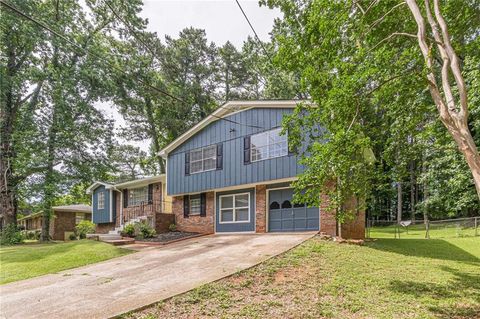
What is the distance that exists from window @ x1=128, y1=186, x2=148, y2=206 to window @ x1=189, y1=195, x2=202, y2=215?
376cm

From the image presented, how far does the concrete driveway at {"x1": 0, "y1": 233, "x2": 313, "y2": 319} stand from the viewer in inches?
218

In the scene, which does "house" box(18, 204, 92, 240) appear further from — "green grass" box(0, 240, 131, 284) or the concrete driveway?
the concrete driveway

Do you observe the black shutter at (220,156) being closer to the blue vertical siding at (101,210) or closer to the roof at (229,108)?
the roof at (229,108)

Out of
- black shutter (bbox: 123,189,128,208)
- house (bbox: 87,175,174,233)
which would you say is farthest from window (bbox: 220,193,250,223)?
black shutter (bbox: 123,189,128,208)

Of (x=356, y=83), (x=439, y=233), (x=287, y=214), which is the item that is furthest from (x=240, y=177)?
(x=439, y=233)

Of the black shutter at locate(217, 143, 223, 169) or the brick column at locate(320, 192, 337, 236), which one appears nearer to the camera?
the brick column at locate(320, 192, 337, 236)

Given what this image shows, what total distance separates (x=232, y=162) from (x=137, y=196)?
8488mm

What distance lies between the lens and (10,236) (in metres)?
19.4

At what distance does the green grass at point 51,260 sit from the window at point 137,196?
6441 mm

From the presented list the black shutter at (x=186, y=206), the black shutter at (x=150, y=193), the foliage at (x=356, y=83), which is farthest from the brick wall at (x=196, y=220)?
the foliage at (x=356, y=83)

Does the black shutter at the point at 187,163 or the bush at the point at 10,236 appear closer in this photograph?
the black shutter at the point at 187,163

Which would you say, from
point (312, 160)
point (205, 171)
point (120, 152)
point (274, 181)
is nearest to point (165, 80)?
point (120, 152)

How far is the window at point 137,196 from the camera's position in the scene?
19734 mm

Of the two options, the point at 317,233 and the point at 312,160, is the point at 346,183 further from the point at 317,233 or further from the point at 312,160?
the point at 317,233
